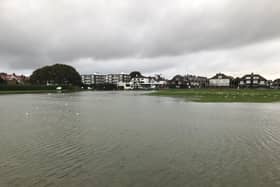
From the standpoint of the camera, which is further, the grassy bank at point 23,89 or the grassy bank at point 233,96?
the grassy bank at point 23,89

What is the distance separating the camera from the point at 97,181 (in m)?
8.54

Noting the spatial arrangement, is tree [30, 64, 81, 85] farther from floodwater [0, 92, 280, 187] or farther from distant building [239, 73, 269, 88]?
floodwater [0, 92, 280, 187]

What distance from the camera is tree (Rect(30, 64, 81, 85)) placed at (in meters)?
158

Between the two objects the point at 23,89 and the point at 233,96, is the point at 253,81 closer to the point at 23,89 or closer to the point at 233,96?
the point at 233,96

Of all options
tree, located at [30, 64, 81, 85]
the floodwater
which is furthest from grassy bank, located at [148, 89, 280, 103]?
tree, located at [30, 64, 81, 85]

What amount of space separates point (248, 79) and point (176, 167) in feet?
663

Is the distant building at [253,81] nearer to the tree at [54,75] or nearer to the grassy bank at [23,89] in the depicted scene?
the tree at [54,75]

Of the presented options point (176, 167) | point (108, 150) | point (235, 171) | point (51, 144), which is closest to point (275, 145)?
point (235, 171)

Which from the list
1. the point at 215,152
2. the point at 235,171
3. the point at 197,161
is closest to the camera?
the point at 235,171

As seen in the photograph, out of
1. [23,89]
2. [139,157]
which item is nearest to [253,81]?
[23,89]

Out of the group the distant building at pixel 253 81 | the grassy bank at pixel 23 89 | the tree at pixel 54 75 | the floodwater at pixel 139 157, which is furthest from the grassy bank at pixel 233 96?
the distant building at pixel 253 81

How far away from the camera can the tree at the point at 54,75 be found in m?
158

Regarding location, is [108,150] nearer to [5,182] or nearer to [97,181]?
[97,181]

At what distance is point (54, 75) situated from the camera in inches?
6225
